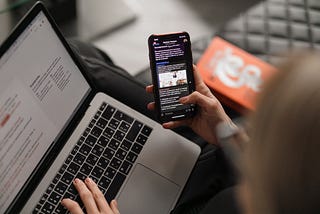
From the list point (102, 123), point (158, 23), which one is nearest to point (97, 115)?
point (102, 123)

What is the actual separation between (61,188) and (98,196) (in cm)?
8

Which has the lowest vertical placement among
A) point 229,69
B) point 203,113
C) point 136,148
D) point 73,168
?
point 73,168

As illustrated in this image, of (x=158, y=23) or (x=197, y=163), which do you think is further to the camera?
(x=158, y=23)

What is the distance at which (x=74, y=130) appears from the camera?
89 cm

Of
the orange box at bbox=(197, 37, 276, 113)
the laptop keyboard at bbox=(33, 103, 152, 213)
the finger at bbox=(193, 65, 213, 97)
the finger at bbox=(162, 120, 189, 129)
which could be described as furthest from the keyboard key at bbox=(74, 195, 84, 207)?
the orange box at bbox=(197, 37, 276, 113)

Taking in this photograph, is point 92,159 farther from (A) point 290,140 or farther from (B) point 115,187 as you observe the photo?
(A) point 290,140

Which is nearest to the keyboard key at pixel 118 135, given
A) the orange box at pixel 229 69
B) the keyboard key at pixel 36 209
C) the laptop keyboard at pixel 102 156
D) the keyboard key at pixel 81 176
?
the laptop keyboard at pixel 102 156

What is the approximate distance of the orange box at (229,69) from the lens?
1162mm

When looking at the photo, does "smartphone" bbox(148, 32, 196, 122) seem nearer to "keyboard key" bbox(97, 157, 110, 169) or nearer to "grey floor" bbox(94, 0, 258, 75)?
"keyboard key" bbox(97, 157, 110, 169)

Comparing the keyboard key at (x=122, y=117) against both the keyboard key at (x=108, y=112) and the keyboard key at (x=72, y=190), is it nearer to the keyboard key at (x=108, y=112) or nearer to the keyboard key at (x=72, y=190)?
the keyboard key at (x=108, y=112)

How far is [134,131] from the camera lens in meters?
0.92

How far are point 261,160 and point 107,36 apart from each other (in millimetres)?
1130

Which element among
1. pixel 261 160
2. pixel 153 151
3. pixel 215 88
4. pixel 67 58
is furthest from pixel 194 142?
pixel 261 160

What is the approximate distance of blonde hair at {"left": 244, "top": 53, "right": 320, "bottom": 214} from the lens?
1.55ft
